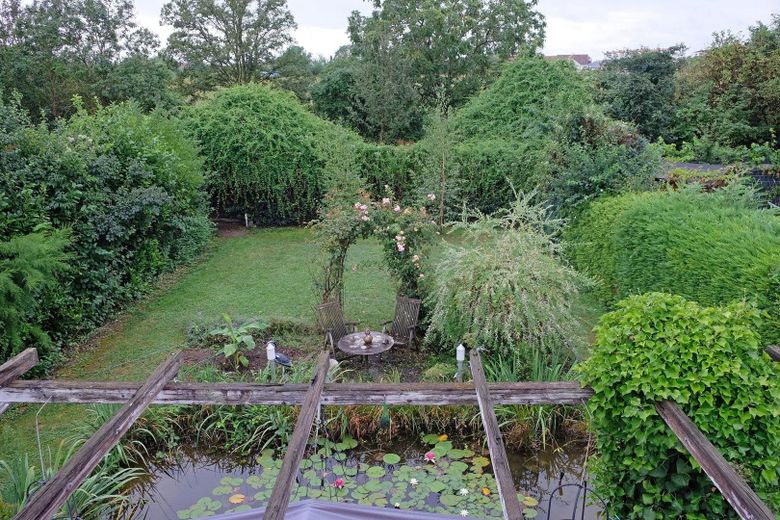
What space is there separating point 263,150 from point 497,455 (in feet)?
34.5

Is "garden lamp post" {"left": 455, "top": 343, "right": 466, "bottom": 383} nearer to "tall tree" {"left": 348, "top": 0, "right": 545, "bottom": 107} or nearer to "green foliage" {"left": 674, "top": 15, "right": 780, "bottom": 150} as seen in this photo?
"green foliage" {"left": 674, "top": 15, "right": 780, "bottom": 150}

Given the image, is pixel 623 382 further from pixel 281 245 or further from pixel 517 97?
pixel 517 97

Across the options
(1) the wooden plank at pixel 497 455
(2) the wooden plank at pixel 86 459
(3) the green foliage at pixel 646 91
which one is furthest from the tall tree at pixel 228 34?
(1) the wooden plank at pixel 497 455

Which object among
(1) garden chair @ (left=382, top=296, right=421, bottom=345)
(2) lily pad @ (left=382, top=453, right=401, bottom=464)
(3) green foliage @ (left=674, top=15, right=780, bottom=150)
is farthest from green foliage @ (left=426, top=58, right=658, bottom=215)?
(2) lily pad @ (left=382, top=453, right=401, bottom=464)

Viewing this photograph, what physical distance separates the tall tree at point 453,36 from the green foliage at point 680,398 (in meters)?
17.7

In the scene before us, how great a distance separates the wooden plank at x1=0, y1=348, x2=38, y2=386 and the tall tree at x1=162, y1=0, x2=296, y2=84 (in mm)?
21558

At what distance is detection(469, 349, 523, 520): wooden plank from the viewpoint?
2.15 metres

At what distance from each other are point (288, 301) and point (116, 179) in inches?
118

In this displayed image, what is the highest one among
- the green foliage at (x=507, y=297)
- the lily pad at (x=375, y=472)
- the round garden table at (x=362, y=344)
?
the green foliage at (x=507, y=297)

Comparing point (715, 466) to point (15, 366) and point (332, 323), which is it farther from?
point (332, 323)

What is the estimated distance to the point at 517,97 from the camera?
13.4m

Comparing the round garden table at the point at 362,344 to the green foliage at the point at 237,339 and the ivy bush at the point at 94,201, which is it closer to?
the green foliage at the point at 237,339

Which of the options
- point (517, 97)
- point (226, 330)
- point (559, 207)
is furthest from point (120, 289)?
point (517, 97)

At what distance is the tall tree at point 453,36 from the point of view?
64.6ft
